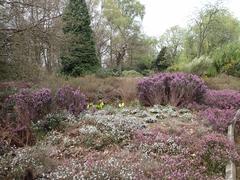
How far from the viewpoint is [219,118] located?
838 cm

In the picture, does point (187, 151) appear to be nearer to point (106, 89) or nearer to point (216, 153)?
point (216, 153)

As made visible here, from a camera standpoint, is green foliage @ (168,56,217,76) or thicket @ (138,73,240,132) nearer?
thicket @ (138,73,240,132)

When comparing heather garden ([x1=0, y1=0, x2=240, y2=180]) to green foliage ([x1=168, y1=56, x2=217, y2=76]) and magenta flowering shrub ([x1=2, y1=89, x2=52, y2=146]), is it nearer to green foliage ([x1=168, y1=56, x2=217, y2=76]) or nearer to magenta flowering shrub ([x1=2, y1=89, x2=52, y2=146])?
magenta flowering shrub ([x1=2, y1=89, x2=52, y2=146])

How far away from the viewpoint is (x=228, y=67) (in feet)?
60.2

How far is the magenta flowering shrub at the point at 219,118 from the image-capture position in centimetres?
800

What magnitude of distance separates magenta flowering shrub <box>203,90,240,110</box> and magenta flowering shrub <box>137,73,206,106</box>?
272 millimetres

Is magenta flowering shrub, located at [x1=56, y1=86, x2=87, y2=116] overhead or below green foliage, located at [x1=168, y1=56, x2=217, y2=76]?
below

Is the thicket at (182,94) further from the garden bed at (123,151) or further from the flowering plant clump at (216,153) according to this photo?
the flowering plant clump at (216,153)

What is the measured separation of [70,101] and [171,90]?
309 cm

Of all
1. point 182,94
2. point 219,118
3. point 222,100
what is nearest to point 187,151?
point 219,118

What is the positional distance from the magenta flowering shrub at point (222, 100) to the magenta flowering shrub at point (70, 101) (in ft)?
12.2

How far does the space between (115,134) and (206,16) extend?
35.0 m

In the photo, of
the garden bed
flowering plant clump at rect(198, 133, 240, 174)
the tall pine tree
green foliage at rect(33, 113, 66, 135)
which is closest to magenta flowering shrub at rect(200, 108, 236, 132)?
the garden bed

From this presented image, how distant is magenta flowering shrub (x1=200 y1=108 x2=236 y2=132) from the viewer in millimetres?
7996
